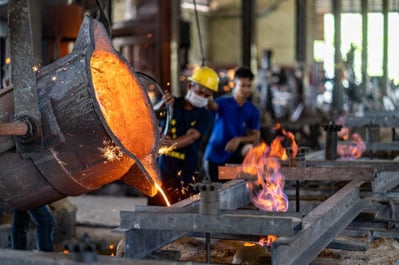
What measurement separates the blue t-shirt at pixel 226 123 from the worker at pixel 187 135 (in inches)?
A: 33.0

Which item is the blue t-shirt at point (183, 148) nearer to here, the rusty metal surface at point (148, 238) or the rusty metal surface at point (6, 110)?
the rusty metal surface at point (148, 238)

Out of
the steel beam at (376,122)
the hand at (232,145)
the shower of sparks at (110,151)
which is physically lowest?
the hand at (232,145)

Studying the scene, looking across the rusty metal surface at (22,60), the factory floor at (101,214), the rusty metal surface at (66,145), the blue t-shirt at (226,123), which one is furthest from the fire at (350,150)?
the rusty metal surface at (22,60)

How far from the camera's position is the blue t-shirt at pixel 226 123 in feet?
22.4

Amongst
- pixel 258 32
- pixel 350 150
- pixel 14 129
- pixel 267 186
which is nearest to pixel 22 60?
pixel 14 129

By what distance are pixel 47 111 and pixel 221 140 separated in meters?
3.68

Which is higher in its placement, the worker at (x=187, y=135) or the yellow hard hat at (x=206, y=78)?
the yellow hard hat at (x=206, y=78)

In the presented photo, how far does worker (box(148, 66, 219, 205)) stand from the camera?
5.80m

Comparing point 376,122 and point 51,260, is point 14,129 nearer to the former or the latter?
point 51,260

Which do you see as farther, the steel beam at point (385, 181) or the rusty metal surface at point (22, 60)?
the steel beam at point (385, 181)

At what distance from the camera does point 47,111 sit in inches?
128

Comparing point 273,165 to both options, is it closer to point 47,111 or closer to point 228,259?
point 228,259

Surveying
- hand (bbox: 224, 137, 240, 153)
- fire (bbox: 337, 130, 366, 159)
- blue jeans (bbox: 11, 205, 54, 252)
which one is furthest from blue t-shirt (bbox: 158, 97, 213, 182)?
fire (bbox: 337, 130, 366, 159)

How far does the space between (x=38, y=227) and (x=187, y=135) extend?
1.33m
